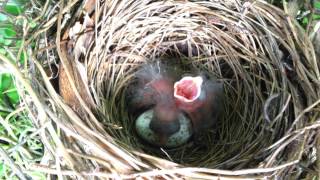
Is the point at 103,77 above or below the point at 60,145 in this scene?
above

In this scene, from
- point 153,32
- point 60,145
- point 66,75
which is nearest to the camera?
point 60,145

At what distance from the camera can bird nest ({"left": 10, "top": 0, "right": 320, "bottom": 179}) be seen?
996 mm

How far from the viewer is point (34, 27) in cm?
116

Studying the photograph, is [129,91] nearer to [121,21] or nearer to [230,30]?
[121,21]

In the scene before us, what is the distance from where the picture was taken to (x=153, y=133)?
1.38 metres

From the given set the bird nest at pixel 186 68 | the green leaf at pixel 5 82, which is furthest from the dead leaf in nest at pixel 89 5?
the green leaf at pixel 5 82

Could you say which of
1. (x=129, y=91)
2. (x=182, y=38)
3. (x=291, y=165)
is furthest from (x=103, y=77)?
(x=291, y=165)

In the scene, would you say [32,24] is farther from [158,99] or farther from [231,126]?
[231,126]

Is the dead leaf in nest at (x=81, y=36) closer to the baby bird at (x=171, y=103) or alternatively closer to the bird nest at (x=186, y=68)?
the bird nest at (x=186, y=68)

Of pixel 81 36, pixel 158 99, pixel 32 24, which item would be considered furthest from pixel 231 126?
pixel 32 24

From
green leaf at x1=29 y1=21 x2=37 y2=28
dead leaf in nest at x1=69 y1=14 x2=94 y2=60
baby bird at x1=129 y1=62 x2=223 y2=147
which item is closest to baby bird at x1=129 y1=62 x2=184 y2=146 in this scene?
baby bird at x1=129 y1=62 x2=223 y2=147

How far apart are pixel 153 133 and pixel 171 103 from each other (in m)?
0.11

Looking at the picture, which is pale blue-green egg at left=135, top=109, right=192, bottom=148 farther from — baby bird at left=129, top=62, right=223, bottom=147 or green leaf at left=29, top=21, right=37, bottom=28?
green leaf at left=29, top=21, right=37, bottom=28

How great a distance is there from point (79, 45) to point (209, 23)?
421 mm
